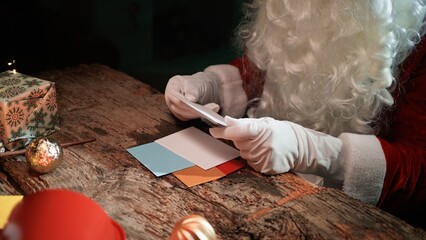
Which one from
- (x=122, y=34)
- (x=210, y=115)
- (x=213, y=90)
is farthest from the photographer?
(x=122, y=34)

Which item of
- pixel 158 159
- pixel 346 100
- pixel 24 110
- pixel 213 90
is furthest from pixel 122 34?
pixel 346 100

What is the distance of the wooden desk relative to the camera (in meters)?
0.91

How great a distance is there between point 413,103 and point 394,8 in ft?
0.84

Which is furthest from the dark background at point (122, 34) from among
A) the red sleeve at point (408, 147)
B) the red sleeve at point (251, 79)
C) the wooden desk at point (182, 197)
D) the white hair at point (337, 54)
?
the red sleeve at point (408, 147)

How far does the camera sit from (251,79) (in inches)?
62.4

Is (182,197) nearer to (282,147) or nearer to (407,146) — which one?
(282,147)

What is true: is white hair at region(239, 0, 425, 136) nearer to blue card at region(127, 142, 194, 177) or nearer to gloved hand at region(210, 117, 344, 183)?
gloved hand at region(210, 117, 344, 183)

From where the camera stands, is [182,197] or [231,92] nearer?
[182,197]

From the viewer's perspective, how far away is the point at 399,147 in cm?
117

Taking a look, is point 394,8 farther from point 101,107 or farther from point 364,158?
point 101,107

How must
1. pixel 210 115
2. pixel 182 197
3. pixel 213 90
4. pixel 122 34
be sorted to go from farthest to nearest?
pixel 122 34
pixel 213 90
pixel 210 115
pixel 182 197

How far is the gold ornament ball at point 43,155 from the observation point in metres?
1.05

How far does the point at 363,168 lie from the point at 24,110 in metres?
0.88

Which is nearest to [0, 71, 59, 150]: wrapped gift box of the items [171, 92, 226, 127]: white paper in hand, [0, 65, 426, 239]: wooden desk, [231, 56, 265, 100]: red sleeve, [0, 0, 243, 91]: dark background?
[0, 65, 426, 239]: wooden desk
